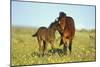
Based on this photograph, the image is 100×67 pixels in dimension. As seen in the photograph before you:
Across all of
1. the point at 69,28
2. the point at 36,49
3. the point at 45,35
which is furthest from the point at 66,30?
the point at 36,49

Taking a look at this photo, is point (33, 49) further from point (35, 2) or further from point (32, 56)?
point (35, 2)

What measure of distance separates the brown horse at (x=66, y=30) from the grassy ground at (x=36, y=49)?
6 cm

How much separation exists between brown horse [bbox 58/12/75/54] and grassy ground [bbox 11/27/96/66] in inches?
2.5

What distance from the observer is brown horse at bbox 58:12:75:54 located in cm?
306

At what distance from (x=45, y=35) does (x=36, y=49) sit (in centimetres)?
22

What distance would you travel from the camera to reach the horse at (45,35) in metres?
2.93

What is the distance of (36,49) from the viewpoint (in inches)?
115

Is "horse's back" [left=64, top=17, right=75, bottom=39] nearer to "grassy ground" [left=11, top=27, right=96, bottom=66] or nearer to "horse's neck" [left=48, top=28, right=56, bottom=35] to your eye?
"grassy ground" [left=11, top=27, right=96, bottom=66]

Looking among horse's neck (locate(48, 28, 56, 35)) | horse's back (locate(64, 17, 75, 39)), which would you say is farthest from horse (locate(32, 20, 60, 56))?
horse's back (locate(64, 17, 75, 39))

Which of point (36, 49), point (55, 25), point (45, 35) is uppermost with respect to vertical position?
point (55, 25)

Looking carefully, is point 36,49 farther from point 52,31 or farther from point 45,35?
point 52,31

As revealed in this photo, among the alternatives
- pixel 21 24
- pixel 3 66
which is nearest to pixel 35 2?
pixel 21 24

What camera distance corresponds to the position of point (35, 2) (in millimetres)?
2908

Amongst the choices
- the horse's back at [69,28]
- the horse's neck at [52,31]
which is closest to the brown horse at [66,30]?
the horse's back at [69,28]
